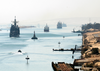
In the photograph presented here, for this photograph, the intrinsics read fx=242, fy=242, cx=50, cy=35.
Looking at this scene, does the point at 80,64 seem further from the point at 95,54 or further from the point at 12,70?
the point at 12,70

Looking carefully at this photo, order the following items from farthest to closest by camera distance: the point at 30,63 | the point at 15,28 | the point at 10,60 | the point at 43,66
Answer: the point at 15,28
the point at 10,60
the point at 30,63
the point at 43,66

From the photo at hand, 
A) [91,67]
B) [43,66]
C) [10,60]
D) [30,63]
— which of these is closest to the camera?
[91,67]

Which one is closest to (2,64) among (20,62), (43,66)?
(20,62)

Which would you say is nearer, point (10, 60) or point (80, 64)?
point (80, 64)

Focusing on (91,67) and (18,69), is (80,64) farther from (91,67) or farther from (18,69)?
(18,69)

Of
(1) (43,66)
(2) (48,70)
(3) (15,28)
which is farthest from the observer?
(3) (15,28)

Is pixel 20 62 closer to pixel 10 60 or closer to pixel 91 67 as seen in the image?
pixel 10 60

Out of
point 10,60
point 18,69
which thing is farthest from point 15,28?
point 18,69

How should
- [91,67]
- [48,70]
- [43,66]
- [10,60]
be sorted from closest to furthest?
[91,67] → [48,70] → [43,66] → [10,60]

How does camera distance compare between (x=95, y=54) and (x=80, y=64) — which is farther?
(x=95, y=54)
